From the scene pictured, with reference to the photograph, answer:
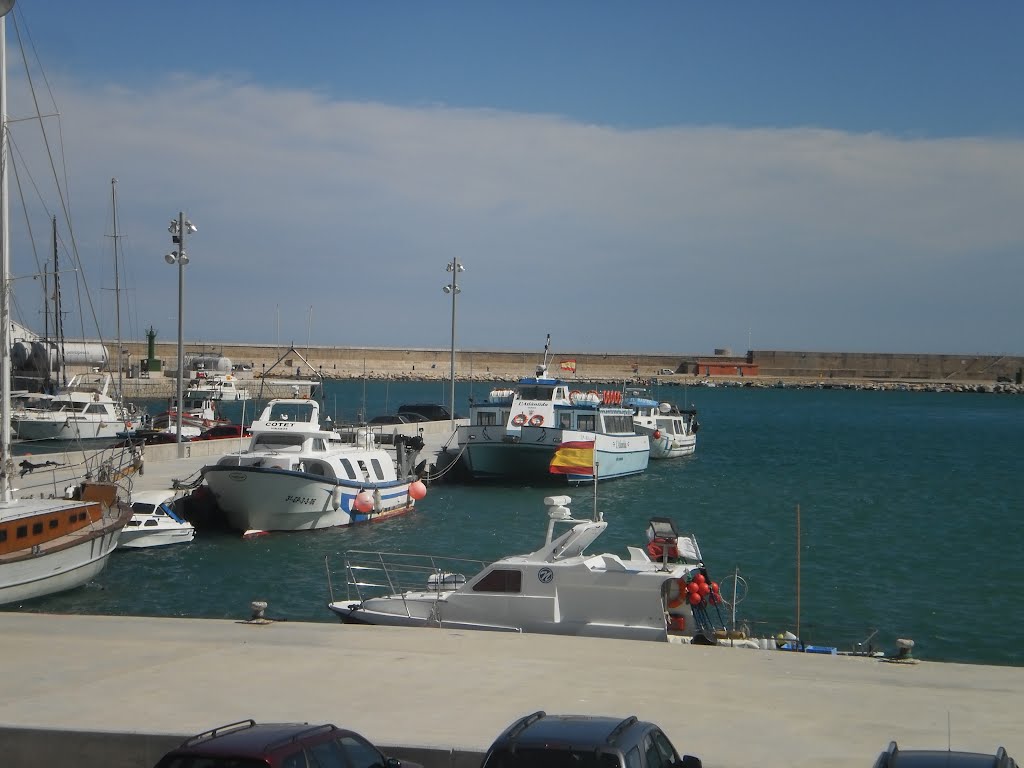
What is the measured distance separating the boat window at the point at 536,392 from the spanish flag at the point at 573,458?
8.70ft

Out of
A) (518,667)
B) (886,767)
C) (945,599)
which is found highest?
(886,767)

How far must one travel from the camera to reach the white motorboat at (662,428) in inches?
2497

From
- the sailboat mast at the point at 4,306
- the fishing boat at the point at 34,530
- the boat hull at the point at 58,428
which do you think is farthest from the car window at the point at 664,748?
the boat hull at the point at 58,428

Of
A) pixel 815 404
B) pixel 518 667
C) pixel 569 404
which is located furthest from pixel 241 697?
pixel 815 404

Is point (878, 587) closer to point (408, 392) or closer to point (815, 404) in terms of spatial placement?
point (815, 404)

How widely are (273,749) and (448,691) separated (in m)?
5.80

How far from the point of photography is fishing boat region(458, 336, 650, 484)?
Answer: 155 ft

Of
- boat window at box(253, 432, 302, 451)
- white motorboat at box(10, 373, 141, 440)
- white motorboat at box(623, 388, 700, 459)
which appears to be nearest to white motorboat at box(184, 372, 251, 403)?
white motorboat at box(10, 373, 141, 440)

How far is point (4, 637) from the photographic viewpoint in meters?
15.1

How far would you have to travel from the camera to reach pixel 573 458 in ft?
156

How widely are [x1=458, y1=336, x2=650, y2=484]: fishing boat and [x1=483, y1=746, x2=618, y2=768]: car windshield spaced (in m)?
39.7

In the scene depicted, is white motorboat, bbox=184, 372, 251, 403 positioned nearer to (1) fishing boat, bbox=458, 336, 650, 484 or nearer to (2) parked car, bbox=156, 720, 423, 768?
(1) fishing boat, bbox=458, 336, 650, 484

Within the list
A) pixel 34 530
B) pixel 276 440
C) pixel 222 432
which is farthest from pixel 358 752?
pixel 222 432

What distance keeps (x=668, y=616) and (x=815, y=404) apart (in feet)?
449
